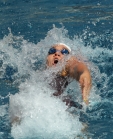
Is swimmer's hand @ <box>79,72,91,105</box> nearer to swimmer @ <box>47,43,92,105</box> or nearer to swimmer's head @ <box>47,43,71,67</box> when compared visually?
swimmer @ <box>47,43,92,105</box>

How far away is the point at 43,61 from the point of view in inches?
314

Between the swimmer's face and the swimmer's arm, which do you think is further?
the swimmer's face

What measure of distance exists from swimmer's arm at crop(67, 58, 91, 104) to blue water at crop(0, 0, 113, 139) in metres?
0.33

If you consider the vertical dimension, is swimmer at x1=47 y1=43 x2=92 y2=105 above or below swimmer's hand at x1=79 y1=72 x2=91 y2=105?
above

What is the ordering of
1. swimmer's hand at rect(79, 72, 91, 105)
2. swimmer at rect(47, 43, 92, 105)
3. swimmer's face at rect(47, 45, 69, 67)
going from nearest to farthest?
swimmer's hand at rect(79, 72, 91, 105) < swimmer at rect(47, 43, 92, 105) < swimmer's face at rect(47, 45, 69, 67)

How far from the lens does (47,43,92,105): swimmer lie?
222 inches

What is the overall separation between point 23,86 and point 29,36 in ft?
11.4

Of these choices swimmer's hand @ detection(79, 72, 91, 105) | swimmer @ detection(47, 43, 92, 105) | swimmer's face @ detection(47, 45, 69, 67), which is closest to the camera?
swimmer's hand @ detection(79, 72, 91, 105)

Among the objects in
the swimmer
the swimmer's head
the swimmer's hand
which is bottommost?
the swimmer's hand

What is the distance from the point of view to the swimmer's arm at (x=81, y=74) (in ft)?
18.2

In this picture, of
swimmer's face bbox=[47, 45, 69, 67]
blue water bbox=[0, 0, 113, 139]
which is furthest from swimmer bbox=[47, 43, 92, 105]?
blue water bbox=[0, 0, 113, 139]

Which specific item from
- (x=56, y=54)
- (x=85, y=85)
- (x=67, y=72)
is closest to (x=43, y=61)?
(x=56, y=54)

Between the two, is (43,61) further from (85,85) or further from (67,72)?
(85,85)

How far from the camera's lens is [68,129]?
5477mm
